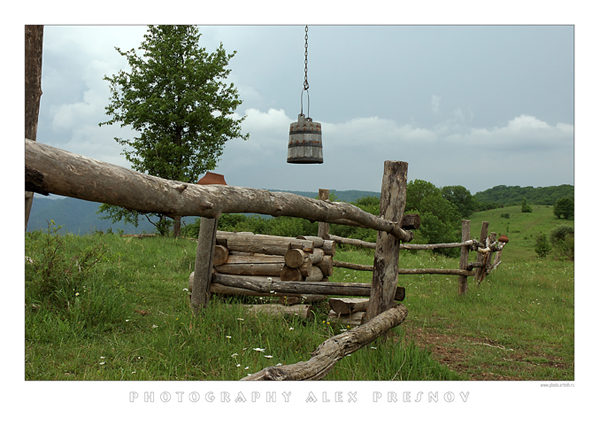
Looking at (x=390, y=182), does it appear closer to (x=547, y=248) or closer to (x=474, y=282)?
(x=474, y=282)

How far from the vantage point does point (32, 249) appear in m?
7.33

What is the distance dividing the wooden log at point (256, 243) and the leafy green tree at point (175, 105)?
10.0 metres

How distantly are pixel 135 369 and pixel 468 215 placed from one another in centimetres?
3250

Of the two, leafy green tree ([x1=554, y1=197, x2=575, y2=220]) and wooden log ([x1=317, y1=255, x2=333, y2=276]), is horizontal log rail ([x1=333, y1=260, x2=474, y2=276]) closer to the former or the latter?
wooden log ([x1=317, y1=255, x2=333, y2=276])

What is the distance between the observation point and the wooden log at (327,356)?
86.9 inches

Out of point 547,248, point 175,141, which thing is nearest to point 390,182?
point 175,141

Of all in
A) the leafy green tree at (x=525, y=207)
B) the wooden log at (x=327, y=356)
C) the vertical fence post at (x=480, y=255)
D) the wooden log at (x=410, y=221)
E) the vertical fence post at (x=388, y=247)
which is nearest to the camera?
the wooden log at (x=327, y=356)

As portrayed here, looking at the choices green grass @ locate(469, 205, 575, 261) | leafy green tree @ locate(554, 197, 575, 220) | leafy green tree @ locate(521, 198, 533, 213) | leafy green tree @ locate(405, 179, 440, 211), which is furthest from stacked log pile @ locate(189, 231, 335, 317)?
leafy green tree @ locate(521, 198, 533, 213)

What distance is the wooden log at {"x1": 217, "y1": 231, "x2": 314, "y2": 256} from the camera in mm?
5977

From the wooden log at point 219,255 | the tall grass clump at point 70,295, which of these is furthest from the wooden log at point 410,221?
the tall grass clump at point 70,295

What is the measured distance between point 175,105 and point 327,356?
1518 cm

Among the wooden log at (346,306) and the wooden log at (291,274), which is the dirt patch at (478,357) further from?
the wooden log at (291,274)

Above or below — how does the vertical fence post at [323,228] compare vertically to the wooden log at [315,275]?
above
